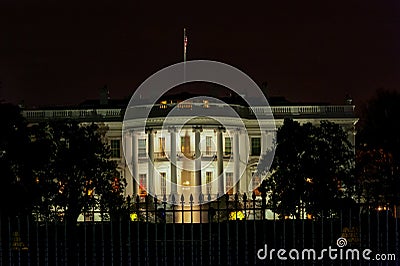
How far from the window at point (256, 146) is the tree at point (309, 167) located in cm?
2700

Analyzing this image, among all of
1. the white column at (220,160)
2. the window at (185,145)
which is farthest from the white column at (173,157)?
the white column at (220,160)

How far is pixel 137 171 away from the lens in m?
94.9

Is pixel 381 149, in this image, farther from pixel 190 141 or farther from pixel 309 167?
pixel 190 141

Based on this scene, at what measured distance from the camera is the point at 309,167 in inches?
2494

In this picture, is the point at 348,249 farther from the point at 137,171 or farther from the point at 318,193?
the point at 137,171

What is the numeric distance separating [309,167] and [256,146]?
33868 millimetres

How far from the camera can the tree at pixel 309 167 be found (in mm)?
60656

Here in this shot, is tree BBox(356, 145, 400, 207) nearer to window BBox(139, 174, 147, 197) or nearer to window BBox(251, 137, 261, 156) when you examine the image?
window BBox(139, 174, 147, 197)

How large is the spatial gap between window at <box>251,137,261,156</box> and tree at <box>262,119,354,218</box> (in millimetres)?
26998

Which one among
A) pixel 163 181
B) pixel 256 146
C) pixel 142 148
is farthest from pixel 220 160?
pixel 142 148

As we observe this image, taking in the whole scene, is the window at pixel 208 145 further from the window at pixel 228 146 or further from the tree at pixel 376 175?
the tree at pixel 376 175

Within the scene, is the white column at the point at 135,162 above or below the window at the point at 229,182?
above

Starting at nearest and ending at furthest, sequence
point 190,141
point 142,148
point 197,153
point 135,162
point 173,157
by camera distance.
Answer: point 197,153 < point 173,157 < point 190,141 < point 135,162 < point 142,148

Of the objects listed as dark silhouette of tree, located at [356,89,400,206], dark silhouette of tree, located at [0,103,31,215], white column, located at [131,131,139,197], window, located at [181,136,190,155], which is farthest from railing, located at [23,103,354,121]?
dark silhouette of tree, located at [0,103,31,215]
